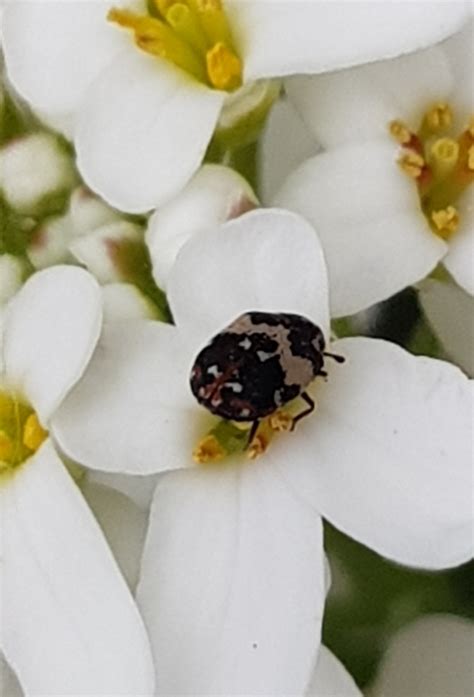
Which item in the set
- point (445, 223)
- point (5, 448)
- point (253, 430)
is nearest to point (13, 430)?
point (5, 448)

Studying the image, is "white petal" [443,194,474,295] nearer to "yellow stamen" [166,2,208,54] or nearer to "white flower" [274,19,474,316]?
"white flower" [274,19,474,316]

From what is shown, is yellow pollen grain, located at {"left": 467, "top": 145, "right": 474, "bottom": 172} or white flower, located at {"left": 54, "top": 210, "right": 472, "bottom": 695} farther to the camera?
yellow pollen grain, located at {"left": 467, "top": 145, "right": 474, "bottom": 172}

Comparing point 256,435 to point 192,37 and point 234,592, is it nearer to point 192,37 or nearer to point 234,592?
point 234,592

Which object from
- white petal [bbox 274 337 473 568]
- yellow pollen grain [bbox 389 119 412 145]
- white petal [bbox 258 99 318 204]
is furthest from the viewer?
white petal [bbox 258 99 318 204]

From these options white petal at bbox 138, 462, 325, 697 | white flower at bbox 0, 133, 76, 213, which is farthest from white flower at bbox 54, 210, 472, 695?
white flower at bbox 0, 133, 76, 213

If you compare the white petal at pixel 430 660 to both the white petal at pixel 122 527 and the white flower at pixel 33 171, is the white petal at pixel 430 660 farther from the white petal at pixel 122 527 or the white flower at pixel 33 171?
the white flower at pixel 33 171

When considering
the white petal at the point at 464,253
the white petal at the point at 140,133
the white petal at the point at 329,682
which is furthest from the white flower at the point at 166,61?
the white petal at the point at 329,682

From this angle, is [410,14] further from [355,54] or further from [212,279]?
[212,279]
